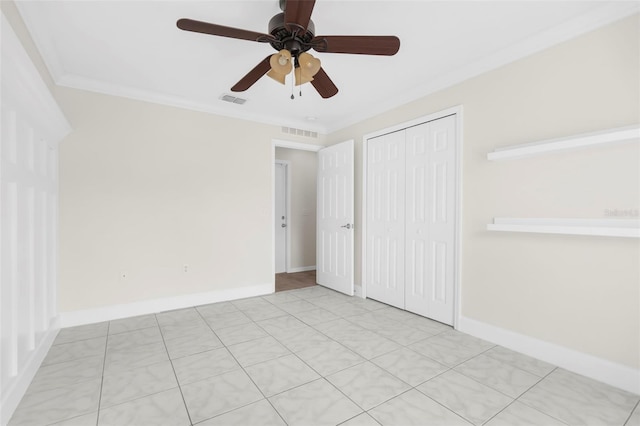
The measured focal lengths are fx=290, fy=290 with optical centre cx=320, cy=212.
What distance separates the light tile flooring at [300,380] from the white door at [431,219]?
32 centimetres

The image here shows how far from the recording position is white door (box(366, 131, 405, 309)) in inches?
142

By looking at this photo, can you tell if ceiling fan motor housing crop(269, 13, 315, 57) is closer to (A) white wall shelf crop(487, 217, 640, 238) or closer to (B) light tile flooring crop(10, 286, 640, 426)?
(A) white wall shelf crop(487, 217, 640, 238)

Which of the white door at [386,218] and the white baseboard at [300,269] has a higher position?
the white door at [386,218]

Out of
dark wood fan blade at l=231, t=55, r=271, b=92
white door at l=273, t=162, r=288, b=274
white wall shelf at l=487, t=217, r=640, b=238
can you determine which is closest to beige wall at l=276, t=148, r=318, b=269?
white door at l=273, t=162, r=288, b=274

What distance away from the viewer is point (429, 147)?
3.26 meters

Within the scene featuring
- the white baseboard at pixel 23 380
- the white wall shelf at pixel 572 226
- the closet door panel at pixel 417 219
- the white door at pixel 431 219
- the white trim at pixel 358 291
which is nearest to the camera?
the white baseboard at pixel 23 380

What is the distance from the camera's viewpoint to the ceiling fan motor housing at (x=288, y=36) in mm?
1880

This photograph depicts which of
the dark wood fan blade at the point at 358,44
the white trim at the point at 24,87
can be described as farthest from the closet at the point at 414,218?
the white trim at the point at 24,87

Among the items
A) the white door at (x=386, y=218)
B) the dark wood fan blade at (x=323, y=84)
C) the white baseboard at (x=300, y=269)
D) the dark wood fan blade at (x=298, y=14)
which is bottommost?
the white baseboard at (x=300, y=269)

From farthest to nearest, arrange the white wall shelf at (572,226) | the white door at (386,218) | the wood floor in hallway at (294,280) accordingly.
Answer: the wood floor in hallway at (294,280) → the white door at (386,218) → the white wall shelf at (572,226)

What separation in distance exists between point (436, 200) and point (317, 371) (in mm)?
2114

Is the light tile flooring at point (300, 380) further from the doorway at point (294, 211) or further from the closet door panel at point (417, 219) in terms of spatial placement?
the doorway at point (294, 211)

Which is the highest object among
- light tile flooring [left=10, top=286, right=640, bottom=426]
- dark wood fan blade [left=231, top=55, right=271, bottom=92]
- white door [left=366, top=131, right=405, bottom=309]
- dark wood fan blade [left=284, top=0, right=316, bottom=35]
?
dark wood fan blade [left=284, top=0, right=316, bottom=35]

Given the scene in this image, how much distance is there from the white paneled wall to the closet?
3.37m
